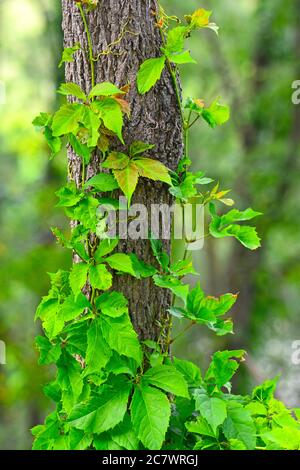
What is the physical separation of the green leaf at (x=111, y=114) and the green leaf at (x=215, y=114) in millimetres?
286

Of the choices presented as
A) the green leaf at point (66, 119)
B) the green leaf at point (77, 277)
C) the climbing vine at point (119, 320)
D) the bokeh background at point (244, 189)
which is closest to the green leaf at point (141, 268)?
the climbing vine at point (119, 320)

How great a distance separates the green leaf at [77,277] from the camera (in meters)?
1.41

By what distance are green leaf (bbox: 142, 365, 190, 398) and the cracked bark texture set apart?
0.13m

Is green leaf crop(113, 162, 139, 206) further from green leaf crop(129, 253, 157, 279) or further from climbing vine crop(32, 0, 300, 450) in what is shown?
green leaf crop(129, 253, 157, 279)

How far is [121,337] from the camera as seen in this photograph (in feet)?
4.55

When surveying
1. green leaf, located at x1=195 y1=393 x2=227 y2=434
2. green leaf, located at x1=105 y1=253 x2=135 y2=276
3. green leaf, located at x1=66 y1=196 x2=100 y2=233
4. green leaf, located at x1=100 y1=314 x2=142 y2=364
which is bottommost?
green leaf, located at x1=195 y1=393 x2=227 y2=434

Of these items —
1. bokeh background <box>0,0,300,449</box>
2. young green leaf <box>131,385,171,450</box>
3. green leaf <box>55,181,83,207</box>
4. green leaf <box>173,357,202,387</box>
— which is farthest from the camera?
bokeh background <box>0,0,300,449</box>

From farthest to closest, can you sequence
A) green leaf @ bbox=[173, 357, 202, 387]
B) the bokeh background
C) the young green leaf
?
the bokeh background, green leaf @ bbox=[173, 357, 202, 387], the young green leaf

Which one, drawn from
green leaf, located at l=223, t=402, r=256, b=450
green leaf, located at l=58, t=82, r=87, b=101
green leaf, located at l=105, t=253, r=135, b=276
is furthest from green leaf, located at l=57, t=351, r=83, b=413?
green leaf, located at l=58, t=82, r=87, b=101

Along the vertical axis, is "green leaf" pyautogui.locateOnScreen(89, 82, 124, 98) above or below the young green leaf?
above

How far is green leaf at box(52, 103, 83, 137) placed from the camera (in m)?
1.41

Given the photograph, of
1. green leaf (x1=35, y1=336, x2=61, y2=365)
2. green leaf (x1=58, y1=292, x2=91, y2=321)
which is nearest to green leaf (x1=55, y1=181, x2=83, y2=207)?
green leaf (x1=58, y1=292, x2=91, y2=321)

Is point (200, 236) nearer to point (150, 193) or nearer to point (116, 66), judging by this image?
point (150, 193)

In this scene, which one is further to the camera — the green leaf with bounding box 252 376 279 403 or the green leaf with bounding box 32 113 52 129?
the green leaf with bounding box 252 376 279 403
